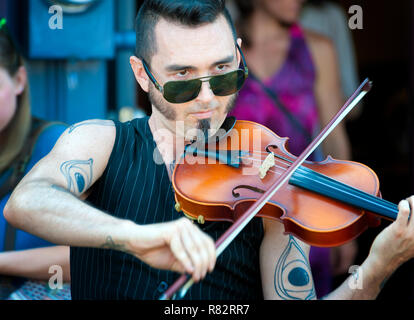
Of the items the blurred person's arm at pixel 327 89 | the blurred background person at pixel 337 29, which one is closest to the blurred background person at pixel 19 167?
the blurred person's arm at pixel 327 89

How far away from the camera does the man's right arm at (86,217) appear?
1.29m

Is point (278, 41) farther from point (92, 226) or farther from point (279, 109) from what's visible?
point (92, 226)

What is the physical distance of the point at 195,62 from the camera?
1731 mm

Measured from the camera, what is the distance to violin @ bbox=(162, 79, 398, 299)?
1595 millimetres

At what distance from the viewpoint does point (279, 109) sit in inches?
115

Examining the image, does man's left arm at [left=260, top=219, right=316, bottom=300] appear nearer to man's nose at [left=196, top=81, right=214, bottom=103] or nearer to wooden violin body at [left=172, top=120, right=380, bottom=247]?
wooden violin body at [left=172, top=120, right=380, bottom=247]

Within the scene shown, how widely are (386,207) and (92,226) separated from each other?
0.75 metres

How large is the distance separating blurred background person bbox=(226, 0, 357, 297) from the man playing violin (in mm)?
1067

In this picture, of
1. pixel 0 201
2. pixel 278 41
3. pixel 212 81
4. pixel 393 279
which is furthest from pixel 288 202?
pixel 393 279

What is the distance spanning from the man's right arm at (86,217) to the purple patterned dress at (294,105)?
47.6 inches

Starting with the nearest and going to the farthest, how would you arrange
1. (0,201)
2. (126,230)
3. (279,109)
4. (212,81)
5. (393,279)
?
(126,230) < (212,81) < (0,201) < (279,109) < (393,279)

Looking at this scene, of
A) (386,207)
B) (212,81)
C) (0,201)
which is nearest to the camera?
(386,207)

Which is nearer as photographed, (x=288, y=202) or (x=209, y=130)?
(x=288, y=202)

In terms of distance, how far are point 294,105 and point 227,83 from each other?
4.18 ft
